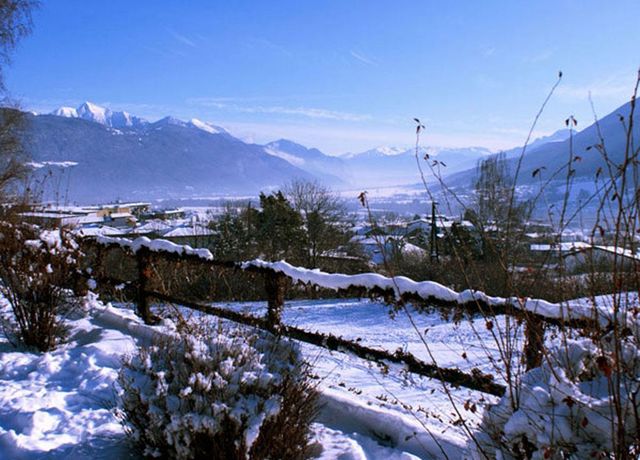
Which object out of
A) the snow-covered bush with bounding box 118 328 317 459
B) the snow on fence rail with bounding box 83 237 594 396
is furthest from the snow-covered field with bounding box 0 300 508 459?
the snow-covered bush with bounding box 118 328 317 459

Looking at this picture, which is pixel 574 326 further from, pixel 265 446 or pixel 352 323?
pixel 352 323

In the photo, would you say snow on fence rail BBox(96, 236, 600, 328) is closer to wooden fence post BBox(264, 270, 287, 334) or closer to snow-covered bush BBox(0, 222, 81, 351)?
wooden fence post BBox(264, 270, 287, 334)

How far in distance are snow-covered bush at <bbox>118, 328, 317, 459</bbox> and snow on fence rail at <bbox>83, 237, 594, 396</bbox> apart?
785 mm

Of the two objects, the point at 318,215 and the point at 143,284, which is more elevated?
the point at 143,284

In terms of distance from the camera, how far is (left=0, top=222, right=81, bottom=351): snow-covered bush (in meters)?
4.46

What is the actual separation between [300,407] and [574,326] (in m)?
1.41

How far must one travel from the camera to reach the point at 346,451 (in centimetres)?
276

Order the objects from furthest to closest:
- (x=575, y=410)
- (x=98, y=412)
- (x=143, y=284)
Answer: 1. (x=143, y=284)
2. (x=98, y=412)
3. (x=575, y=410)

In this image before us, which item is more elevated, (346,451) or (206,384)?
(206,384)

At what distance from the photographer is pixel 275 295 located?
422 centimetres

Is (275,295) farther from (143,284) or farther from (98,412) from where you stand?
(143,284)

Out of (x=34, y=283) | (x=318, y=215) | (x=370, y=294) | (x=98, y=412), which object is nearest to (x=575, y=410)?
(x=370, y=294)

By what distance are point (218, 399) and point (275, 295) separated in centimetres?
204

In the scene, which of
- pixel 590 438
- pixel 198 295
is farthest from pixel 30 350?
pixel 198 295
